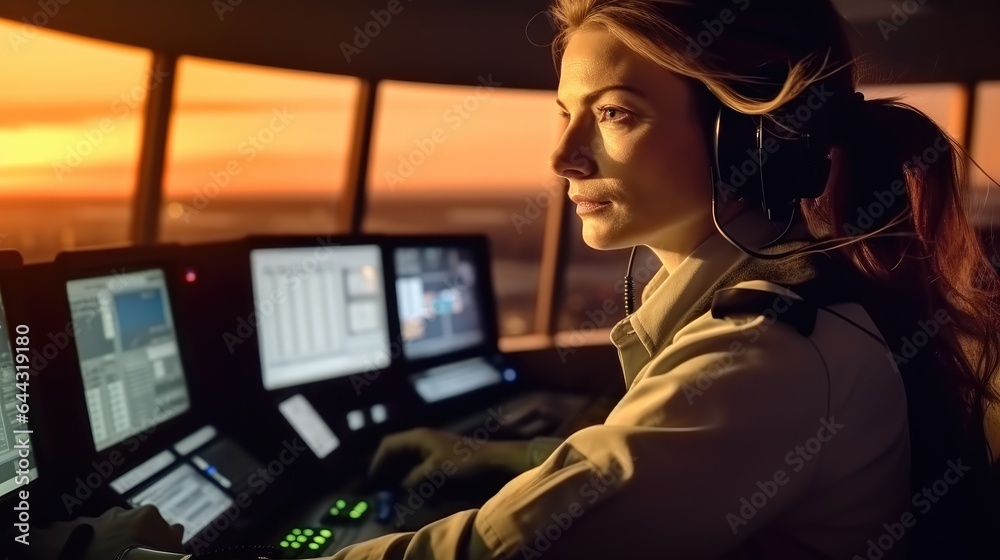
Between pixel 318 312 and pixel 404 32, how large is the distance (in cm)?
154

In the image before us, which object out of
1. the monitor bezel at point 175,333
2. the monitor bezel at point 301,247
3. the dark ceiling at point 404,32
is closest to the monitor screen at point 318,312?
the monitor bezel at point 301,247

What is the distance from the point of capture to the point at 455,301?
2525 mm

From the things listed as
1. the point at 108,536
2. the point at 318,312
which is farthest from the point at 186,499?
the point at 318,312

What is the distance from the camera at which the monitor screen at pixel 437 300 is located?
91.0 inches

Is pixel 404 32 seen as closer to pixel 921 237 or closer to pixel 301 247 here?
pixel 301 247

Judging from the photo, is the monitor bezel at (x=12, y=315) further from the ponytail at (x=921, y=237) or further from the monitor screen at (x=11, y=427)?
the ponytail at (x=921, y=237)

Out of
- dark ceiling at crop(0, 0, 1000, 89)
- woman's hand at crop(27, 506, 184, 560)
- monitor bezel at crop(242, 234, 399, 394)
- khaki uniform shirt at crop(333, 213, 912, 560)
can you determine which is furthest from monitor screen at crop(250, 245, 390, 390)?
khaki uniform shirt at crop(333, 213, 912, 560)

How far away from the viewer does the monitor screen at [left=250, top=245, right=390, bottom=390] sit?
1896 millimetres

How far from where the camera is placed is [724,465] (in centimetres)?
74

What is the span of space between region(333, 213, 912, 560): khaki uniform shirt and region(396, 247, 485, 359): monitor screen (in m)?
1.44

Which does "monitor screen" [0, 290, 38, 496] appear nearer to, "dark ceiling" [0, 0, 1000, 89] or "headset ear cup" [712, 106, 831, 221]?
"headset ear cup" [712, 106, 831, 221]

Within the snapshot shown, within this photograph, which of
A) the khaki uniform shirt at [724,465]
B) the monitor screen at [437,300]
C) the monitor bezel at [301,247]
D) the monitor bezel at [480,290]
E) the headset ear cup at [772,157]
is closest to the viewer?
the khaki uniform shirt at [724,465]

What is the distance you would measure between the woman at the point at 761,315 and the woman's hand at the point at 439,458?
600mm

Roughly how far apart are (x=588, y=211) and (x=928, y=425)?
539mm
